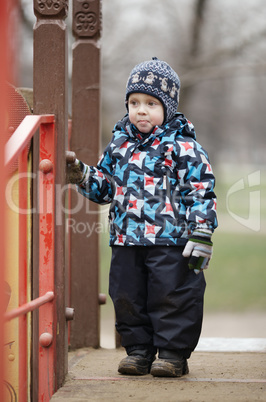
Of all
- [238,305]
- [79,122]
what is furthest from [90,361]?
[238,305]

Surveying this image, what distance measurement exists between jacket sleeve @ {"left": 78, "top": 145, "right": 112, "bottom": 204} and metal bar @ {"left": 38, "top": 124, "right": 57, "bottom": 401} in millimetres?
260

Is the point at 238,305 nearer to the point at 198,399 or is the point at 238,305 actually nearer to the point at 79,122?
the point at 79,122

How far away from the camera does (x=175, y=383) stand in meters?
2.59

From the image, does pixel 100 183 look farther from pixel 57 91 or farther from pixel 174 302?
pixel 174 302

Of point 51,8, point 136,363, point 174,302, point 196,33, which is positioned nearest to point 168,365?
point 136,363

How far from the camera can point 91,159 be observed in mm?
3604

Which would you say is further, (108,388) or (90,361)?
(90,361)

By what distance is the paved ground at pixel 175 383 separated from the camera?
2.40 m

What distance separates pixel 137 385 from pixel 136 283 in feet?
1.37

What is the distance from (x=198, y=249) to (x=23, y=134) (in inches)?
31.6

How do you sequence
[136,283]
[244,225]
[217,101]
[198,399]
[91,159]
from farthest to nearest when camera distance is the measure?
[244,225] → [217,101] → [91,159] → [136,283] → [198,399]

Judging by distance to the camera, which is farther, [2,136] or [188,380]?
[188,380]

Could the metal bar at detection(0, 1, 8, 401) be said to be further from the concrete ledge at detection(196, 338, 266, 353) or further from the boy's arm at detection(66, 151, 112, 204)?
the concrete ledge at detection(196, 338, 266, 353)

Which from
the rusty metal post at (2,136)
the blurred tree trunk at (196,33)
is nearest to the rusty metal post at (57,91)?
the rusty metal post at (2,136)
